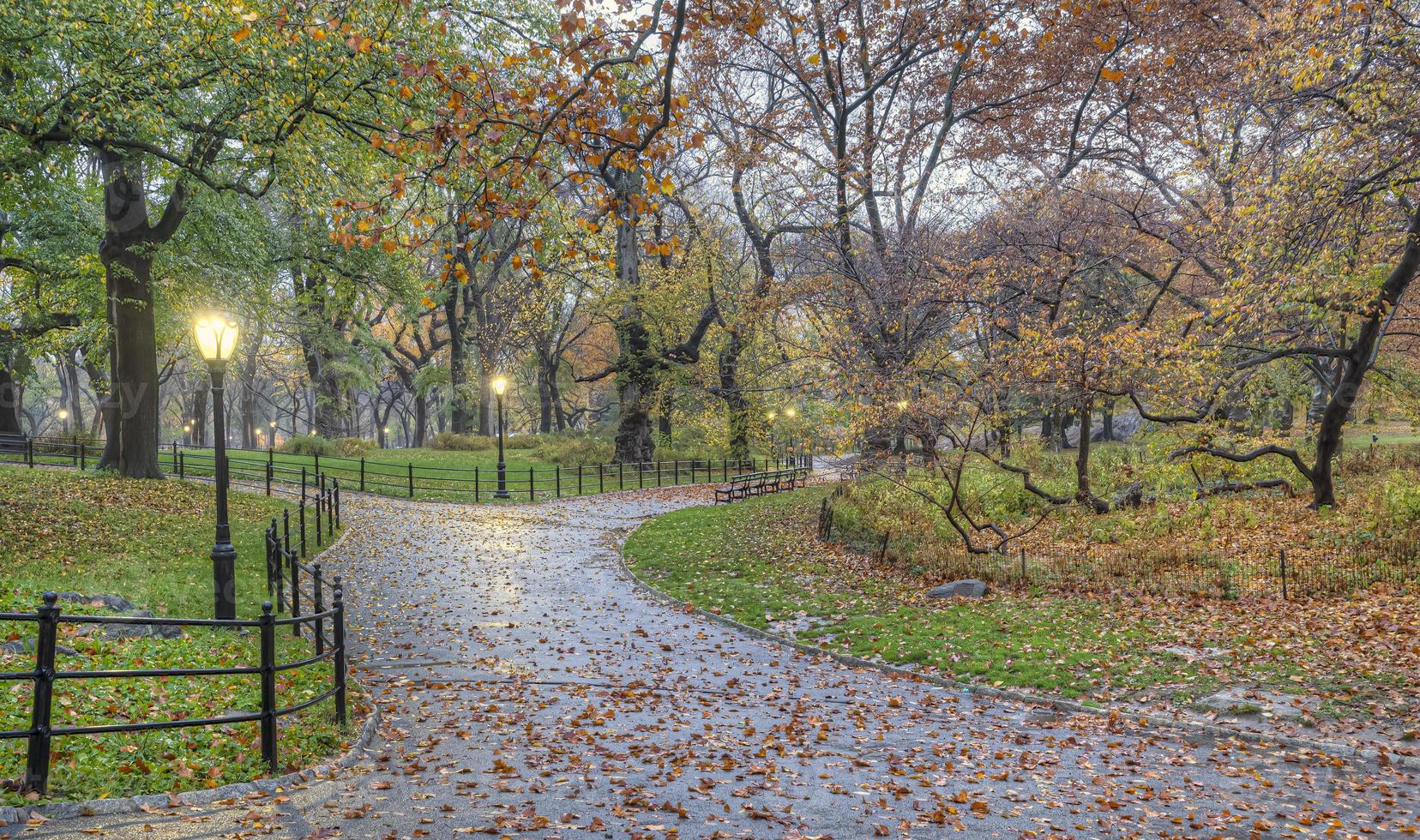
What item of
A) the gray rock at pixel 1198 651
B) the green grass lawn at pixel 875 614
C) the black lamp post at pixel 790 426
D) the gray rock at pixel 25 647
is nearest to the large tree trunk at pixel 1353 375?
the green grass lawn at pixel 875 614

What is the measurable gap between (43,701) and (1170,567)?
46.2ft

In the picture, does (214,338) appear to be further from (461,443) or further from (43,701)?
(461,443)

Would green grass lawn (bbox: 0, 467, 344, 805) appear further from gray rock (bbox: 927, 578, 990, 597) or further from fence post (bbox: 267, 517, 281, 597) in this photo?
gray rock (bbox: 927, 578, 990, 597)

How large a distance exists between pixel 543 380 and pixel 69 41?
35.2 metres

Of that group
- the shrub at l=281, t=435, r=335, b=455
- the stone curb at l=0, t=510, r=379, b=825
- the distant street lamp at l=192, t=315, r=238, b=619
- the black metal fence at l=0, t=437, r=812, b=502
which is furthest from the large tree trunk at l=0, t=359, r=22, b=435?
the stone curb at l=0, t=510, r=379, b=825

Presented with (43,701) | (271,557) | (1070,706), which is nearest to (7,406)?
(271,557)

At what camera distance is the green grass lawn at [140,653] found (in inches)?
224

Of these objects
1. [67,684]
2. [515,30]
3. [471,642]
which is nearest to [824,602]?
[471,642]

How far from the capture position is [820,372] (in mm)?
23547

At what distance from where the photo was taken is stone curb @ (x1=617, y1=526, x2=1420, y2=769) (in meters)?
7.46

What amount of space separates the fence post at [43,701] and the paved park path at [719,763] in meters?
0.45

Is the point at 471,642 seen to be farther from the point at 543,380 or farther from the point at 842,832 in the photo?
the point at 543,380

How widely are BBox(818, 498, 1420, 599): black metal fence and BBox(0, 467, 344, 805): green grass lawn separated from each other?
10.4 m

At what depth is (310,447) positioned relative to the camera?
34.6 m
